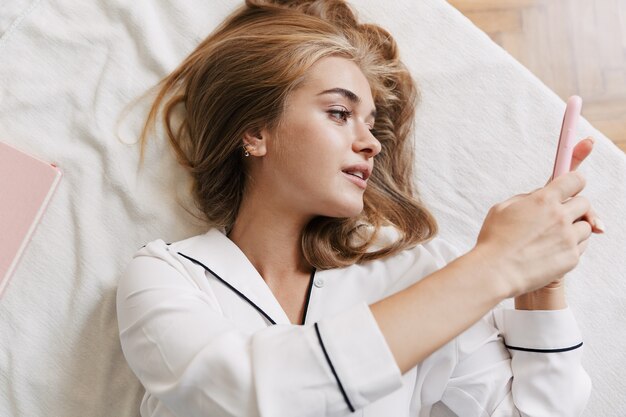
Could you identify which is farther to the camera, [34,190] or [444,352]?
[34,190]

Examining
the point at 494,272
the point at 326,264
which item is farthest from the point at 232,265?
the point at 494,272

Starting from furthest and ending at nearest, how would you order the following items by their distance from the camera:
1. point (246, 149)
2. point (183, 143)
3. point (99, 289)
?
point (183, 143), point (99, 289), point (246, 149)

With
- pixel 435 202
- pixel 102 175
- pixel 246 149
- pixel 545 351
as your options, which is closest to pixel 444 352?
pixel 545 351

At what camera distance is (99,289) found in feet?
5.82

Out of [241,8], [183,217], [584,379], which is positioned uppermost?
[241,8]

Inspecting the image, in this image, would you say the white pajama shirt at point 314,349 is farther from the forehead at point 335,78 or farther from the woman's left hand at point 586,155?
the forehead at point 335,78

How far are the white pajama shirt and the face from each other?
0.61 feet

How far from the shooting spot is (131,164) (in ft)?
6.14

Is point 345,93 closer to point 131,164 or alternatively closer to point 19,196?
point 131,164

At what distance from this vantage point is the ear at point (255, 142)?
1.62 metres

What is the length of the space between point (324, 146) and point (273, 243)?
28 centimetres

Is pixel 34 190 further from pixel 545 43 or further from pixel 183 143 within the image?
pixel 545 43

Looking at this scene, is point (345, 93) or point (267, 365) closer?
point (267, 365)

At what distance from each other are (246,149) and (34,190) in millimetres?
578
